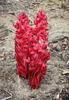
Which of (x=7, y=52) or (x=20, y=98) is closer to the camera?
(x=20, y=98)

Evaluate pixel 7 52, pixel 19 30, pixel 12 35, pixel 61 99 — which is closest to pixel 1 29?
pixel 12 35

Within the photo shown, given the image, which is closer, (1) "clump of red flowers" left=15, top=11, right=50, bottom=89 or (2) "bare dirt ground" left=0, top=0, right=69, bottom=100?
(1) "clump of red flowers" left=15, top=11, right=50, bottom=89

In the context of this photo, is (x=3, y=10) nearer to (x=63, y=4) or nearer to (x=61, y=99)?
(x=63, y=4)

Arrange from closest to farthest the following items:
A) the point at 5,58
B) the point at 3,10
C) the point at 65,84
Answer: the point at 65,84, the point at 5,58, the point at 3,10

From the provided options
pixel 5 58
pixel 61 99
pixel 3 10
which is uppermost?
pixel 3 10

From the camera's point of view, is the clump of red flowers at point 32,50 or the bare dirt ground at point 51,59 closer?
the clump of red flowers at point 32,50
